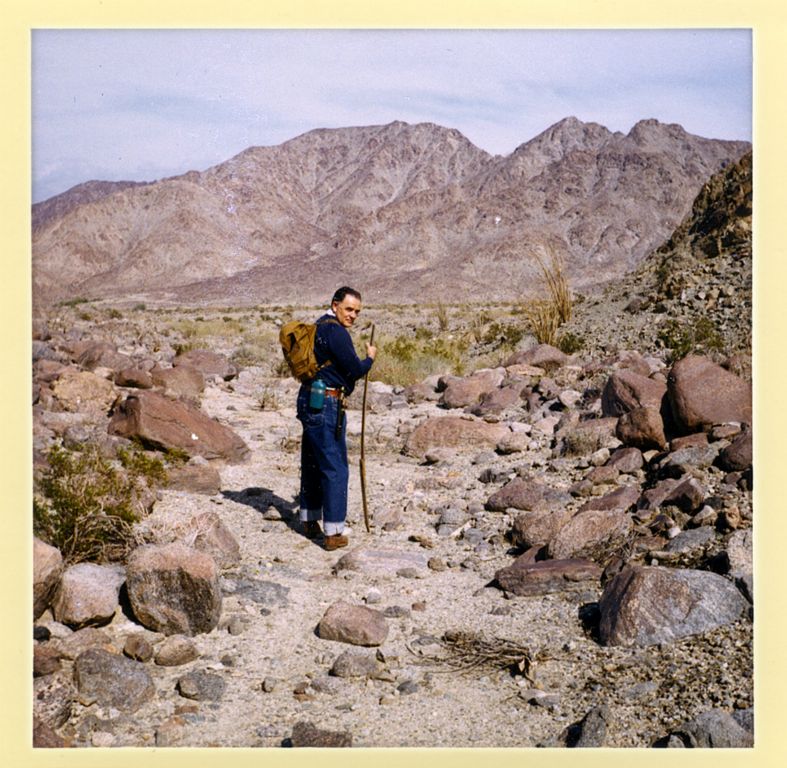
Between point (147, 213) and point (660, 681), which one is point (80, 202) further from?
point (660, 681)

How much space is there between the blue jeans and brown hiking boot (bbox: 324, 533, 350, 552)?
0.10 meters

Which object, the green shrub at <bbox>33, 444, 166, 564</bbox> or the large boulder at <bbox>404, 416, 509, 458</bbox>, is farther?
the large boulder at <bbox>404, 416, 509, 458</bbox>

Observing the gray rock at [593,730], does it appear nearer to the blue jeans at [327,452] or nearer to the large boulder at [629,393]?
the blue jeans at [327,452]

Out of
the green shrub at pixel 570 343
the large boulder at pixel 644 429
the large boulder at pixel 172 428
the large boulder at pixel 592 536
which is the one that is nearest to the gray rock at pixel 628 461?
the large boulder at pixel 644 429

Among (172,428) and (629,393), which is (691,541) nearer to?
(629,393)

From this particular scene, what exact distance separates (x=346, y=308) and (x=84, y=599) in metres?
2.36

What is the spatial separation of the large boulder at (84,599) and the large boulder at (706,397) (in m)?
4.57

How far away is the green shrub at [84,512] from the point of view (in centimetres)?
548

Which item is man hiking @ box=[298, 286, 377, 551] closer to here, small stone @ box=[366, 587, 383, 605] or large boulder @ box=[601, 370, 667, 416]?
small stone @ box=[366, 587, 383, 605]

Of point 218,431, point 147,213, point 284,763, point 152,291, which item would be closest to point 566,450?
point 218,431

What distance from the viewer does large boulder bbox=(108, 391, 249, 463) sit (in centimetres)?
831

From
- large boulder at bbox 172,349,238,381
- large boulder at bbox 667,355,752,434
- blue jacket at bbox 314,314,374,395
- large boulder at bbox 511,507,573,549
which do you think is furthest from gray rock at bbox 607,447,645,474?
large boulder at bbox 172,349,238,381

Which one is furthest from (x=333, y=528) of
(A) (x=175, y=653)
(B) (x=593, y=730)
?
(B) (x=593, y=730)

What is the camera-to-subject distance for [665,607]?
4672mm
